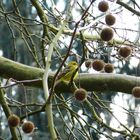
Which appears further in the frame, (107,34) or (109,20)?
(109,20)

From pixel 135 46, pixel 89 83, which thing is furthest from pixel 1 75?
pixel 135 46

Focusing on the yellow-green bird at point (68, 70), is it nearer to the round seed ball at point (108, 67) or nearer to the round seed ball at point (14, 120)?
the round seed ball at point (108, 67)

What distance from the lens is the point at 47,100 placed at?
69.1 inches

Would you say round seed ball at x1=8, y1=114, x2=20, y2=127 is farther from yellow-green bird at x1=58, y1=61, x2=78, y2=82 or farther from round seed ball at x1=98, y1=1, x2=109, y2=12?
round seed ball at x1=98, y1=1, x2=109, y2=12

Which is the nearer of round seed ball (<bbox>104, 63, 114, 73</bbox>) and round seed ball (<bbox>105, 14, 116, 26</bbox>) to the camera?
round seed ball (<bbox>105, 14, 116, 26</bbox>)

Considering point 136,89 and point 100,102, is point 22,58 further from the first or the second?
point 136,89

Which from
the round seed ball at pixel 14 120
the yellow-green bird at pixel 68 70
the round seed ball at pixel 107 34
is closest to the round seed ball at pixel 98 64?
the yellow-green bird at pixel 68 70

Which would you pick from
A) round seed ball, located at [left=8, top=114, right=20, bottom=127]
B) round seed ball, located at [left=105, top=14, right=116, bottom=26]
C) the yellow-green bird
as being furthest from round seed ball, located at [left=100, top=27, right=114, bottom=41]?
round seed ball, located at [left=8, top=114, right=20, bottom=127]

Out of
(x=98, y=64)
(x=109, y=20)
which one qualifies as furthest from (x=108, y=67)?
(x=109, y=20)

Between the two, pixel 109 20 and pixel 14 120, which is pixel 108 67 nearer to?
pixel 109 20

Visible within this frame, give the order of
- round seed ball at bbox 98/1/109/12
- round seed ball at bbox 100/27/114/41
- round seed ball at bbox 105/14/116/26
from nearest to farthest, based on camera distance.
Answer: round seed ball at bbox 100/27/114/41
round seed ball at bbox 105/14/116/26
round seed ball at bbox 98/1/109/12

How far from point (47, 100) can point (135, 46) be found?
0.78 meters

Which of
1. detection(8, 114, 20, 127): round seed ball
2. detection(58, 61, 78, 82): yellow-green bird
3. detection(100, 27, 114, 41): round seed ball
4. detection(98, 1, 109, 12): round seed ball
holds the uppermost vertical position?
detection(98, 1, 109, 12): round seed ball

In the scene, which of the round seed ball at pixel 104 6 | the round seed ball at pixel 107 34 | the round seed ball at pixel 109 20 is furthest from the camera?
the round seed ball at pixel 104 6
